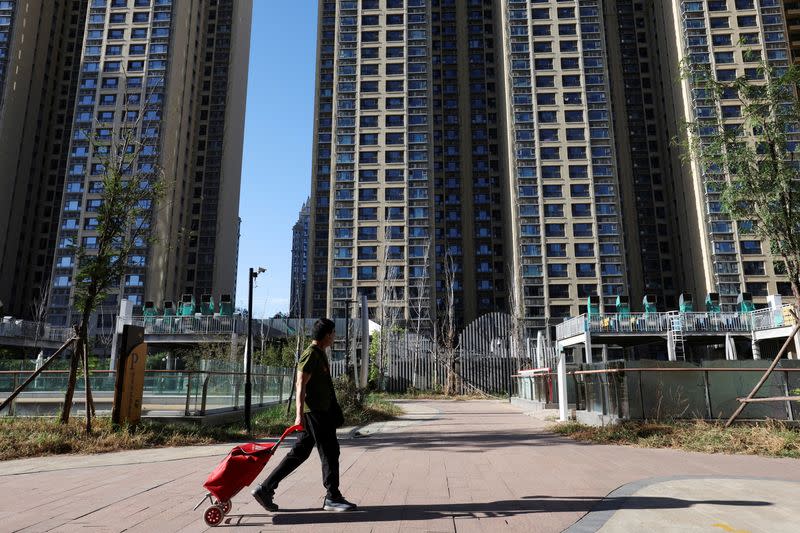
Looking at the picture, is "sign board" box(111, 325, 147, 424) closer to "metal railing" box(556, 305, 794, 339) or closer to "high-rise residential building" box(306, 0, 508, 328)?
"metal railing" box(556, 305, 794, 339)

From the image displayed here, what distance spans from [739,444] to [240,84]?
96.3 m

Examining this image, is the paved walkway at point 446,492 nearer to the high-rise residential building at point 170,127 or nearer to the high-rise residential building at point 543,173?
the high-rise residential building at point 543,173

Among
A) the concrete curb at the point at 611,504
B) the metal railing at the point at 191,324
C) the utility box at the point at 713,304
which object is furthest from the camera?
the utility box at the point at 713,304

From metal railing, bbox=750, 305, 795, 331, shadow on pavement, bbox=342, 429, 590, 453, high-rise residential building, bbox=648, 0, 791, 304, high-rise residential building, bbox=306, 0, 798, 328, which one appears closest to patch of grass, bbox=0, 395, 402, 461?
shadow on pavement, bbox=342, 429, 590, 453

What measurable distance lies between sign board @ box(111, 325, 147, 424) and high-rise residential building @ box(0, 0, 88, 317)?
69.2m

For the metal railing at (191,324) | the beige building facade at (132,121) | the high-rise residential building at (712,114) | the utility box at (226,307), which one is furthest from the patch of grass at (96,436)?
the high-rise residential building at (712,114)

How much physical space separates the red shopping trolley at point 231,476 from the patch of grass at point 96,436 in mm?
5865

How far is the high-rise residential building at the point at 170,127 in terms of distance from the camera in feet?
221

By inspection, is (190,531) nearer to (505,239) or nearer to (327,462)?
(327,462)

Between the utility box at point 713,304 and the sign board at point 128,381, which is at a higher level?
the utility box at point 713,304

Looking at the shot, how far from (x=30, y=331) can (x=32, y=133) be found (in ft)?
142

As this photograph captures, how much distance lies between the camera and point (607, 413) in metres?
12.2

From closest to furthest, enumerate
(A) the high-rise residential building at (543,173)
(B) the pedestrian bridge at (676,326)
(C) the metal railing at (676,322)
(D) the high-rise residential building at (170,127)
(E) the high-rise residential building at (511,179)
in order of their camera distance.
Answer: (B) the pedestrian bridge at (676,326)
(C) the metal railing at (676,322)
(A) the high-rise residential building at (543,173)
(E) the high-rise residential building at (511,179)
(D) the high-rise residential building at (170,127)

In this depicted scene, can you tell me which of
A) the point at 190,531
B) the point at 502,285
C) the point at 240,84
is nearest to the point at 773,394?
the point at 190,531
